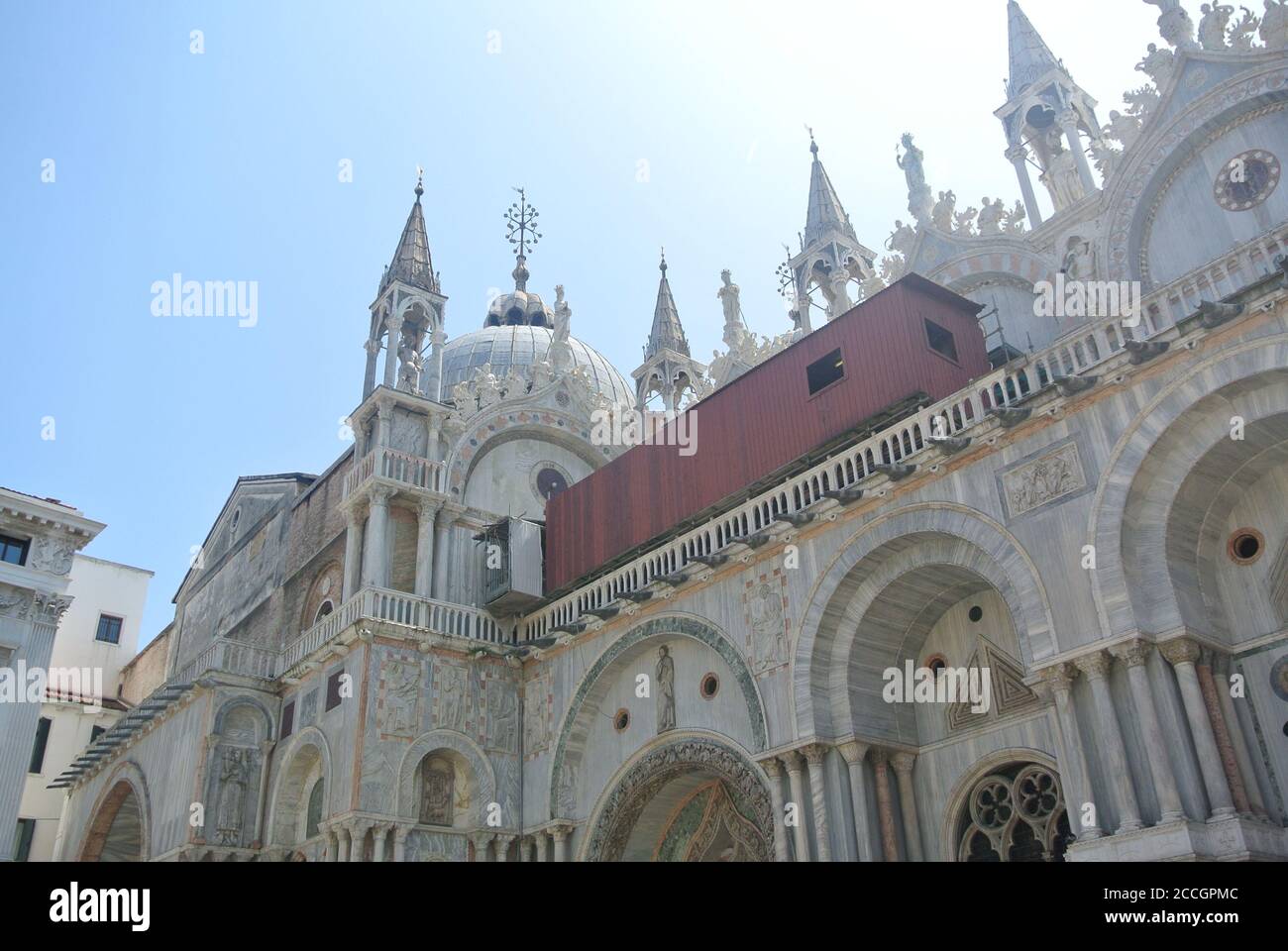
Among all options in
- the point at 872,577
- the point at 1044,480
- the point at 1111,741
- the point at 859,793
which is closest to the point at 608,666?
the point at 872,577

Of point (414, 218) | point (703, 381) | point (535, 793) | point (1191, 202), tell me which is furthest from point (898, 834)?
point (414, 218)

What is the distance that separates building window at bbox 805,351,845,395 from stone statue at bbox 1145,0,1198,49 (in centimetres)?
912

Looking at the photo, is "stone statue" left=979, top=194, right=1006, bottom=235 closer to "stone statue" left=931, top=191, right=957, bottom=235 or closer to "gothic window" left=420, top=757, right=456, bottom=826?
"stone statue" left=931, top=191, right=957, bottom=235

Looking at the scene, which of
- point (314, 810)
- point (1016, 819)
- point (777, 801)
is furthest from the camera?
point (314, 810)

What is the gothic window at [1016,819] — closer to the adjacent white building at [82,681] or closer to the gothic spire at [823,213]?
the gothic spire at [823,213]

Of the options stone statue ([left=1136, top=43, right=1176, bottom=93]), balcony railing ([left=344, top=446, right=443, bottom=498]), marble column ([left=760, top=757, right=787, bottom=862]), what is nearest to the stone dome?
balcony railing ([left=344, top=446, right=443, bottom=498])

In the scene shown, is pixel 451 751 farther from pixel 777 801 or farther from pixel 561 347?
pixel 561 347

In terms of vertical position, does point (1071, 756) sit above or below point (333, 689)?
below

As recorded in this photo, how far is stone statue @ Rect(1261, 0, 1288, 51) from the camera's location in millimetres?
19859

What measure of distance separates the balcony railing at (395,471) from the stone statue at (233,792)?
675cm

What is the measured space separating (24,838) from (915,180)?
3543cm

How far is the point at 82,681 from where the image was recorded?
4409 cm
